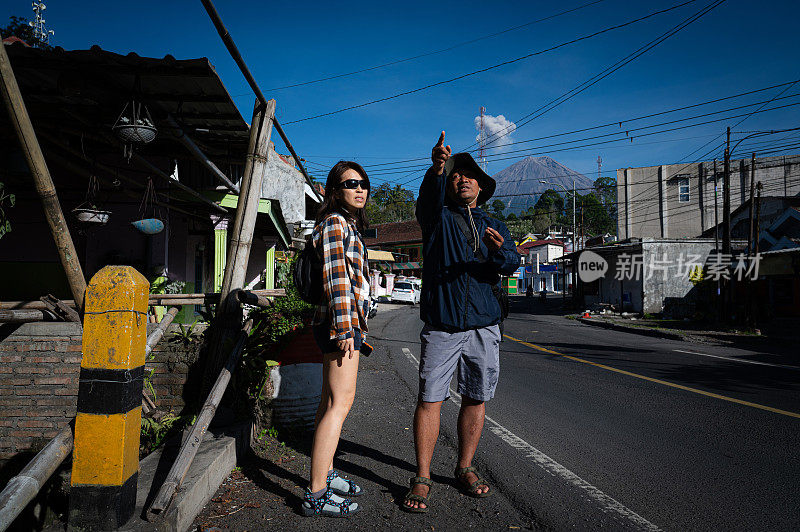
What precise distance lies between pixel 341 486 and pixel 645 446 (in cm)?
261

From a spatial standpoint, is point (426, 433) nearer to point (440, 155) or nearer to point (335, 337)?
point (335, 337)

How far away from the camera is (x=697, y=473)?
11.1 feet

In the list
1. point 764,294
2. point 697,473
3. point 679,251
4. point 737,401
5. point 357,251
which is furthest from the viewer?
point 679,251

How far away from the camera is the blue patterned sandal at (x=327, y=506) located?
2.67 m

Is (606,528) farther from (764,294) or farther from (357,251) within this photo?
(764,294)

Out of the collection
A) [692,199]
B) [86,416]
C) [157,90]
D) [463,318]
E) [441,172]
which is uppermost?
[692,199]

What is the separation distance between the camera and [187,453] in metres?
2.63

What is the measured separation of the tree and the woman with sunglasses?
214 ft

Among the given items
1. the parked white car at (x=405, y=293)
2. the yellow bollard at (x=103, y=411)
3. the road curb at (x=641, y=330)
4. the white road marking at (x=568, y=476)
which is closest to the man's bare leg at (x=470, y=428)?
the white road marking at (x=568, y=476)

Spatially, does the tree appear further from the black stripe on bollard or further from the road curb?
the black stripe on bollard

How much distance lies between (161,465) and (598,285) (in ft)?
105

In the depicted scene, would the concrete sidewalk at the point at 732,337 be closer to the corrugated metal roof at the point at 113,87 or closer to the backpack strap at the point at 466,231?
the backpack strap at the point at 466,231

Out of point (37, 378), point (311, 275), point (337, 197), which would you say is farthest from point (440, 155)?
point (37, 378)

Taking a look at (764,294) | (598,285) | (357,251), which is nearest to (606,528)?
(357,251)
